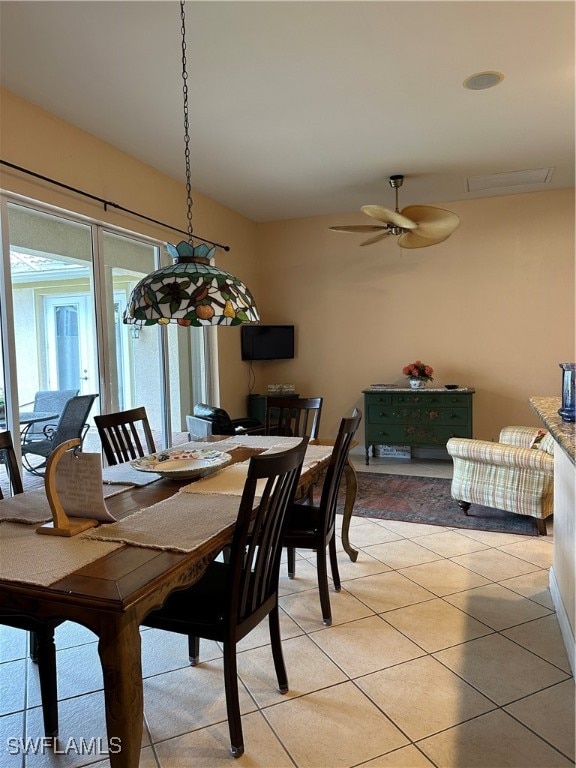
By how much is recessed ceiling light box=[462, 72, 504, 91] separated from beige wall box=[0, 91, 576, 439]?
8.56 ft

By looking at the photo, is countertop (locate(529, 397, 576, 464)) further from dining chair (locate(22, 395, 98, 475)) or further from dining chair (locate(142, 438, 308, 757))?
dining chair (locate(22, 395, 98, 475))

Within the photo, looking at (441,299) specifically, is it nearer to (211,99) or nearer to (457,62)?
(457,62)

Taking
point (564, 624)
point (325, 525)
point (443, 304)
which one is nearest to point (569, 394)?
point (564, 624)

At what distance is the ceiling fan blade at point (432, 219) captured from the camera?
13.3 ft

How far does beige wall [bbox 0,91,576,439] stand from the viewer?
17.9 feet

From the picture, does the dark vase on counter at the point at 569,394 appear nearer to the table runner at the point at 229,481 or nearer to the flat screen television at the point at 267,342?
the table runner at the point at 229,481

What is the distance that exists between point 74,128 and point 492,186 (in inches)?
156

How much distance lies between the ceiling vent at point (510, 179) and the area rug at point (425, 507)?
2985 mm

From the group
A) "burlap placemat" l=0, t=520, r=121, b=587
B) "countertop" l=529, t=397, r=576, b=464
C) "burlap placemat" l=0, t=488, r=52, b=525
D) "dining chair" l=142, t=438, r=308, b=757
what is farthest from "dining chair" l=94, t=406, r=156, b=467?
"countertop" l=529, t=397, r=576, b=464

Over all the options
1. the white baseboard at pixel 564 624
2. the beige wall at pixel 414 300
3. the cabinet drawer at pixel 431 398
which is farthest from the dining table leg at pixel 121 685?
the cabinet drawer at pixel 431 398

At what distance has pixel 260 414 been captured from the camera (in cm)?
618

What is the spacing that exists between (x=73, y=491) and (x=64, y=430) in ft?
6.91

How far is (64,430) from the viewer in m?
3.60

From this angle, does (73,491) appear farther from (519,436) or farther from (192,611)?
(519,436)
